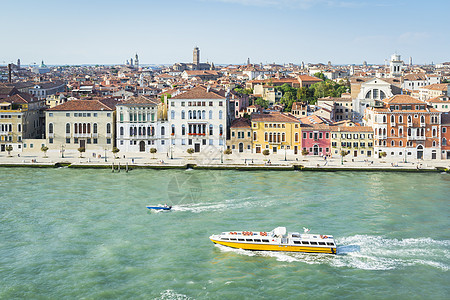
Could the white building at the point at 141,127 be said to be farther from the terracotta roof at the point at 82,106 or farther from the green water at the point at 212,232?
the green water at the point at 212,232

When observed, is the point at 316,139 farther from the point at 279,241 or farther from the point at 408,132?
the point at 279,241

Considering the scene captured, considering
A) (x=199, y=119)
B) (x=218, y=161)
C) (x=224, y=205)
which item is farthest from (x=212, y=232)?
A: (x=199, y=119)

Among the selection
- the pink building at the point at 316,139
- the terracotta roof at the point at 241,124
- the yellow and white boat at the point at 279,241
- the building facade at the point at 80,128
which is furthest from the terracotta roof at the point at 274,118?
the yellow and white boat at the point at 279,241

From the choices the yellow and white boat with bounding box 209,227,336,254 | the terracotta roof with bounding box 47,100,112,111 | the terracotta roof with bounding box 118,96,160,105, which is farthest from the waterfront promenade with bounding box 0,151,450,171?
the yellow and white boat with bounding box 209,227,336,254

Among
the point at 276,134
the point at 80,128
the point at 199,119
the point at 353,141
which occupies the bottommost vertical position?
the point at 353,141

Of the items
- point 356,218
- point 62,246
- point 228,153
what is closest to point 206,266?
point 62,246

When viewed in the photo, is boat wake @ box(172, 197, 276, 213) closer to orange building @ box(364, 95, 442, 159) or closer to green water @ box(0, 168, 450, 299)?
green water @ box(0, 168, 450, 299)
